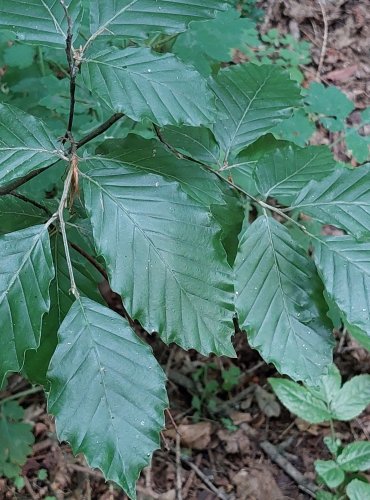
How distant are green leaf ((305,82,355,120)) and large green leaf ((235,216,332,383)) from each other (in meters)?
1.16

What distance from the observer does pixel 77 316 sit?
2.49 feet

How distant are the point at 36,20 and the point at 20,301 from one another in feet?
1.39

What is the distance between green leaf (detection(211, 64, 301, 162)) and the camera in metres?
1.05

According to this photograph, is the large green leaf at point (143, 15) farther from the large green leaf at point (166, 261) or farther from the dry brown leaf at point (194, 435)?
the dry brown leaf at point (194, 435)

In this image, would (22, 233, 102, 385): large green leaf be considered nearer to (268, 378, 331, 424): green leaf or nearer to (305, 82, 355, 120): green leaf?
(268, 378, 331, 424): green leaf

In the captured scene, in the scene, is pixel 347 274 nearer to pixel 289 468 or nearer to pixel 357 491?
pixel 357 491

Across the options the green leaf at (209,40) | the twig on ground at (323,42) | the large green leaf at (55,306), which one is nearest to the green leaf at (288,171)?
→ the large green leaf at (55,306)

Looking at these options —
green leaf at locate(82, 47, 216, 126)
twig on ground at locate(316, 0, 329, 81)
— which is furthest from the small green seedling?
twig on ground at locate(316, 0, 329, 81)

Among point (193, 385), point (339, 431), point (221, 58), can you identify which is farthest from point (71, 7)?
point (339, 431)

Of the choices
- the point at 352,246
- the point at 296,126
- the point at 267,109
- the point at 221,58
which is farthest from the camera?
the point at 296,126

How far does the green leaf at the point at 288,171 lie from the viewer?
988 mm

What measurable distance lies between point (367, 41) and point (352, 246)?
9.14 feet

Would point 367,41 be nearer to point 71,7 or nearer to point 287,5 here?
point 287,5

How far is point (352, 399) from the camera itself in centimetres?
193
